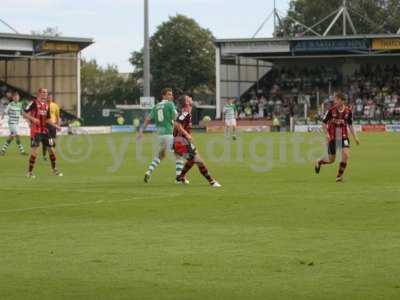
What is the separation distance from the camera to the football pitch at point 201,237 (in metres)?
9.23

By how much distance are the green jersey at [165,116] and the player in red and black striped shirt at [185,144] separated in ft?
0.94

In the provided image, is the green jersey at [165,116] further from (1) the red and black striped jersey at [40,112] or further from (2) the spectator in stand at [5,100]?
(2) the spectator in stand at [5,100]

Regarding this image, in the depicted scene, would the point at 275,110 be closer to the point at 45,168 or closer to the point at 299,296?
the point at 45,168

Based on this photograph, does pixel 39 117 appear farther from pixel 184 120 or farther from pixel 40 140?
pixel 184 120

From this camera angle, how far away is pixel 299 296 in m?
8.71

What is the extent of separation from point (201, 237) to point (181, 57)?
97.2m

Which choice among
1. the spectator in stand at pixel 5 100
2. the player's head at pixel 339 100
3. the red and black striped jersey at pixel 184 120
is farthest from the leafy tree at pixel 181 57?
the red and black striped jersey at pixel 184 120

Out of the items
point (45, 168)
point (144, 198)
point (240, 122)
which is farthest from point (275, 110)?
point (144, 198)

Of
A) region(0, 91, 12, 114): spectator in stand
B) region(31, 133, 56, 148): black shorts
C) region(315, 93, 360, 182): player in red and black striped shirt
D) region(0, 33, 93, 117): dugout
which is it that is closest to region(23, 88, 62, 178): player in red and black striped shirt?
region(31, 133, 56, 148): black shorts

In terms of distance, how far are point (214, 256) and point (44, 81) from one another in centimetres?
6371

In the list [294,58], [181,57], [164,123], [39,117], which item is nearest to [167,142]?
[164,123]

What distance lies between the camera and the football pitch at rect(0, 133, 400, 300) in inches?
363

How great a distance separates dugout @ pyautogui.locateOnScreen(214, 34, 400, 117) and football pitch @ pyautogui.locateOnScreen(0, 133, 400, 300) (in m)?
46.4

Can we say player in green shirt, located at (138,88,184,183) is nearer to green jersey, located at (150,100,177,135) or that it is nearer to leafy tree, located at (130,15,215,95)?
green jersey, located at (150,100,177,135)
